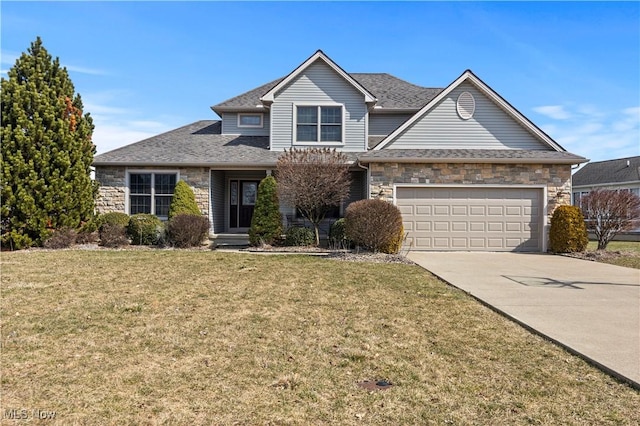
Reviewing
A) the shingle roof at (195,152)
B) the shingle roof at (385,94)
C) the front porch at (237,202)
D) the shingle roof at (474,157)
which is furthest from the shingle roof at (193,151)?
the shingle roof at (474,157)

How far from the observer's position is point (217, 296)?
6969 mm

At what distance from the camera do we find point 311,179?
13.9m

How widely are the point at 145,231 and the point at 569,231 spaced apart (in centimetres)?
1480

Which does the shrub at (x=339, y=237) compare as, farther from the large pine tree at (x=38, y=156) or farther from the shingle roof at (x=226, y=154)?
the large pine tree at (x=38, y=156)

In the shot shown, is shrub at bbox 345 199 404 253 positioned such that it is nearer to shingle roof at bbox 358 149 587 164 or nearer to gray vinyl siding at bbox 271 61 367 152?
shingle roof at bbox 358 149 587 164

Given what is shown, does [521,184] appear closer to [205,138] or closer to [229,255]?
[229,255]

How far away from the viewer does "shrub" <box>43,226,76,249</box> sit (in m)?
13.5

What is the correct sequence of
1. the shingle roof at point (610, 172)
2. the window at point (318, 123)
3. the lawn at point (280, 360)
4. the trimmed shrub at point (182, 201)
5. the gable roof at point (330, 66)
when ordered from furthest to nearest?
1. the shingle roof at point (610, 172)
2. the window at point (318, 123)
3. the gable roof at point (330, 66)
4. the trimmed shrub at point (182, 201)
5. the lawn at point (280, 360)

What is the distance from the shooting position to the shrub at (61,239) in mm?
13492

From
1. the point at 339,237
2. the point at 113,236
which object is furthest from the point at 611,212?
the point at 113,236

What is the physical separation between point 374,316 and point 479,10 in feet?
35.4

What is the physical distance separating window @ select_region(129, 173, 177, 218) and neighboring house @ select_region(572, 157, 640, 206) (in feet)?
73.1

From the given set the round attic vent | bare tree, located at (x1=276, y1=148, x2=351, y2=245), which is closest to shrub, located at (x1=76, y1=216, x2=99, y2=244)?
bare tree, located at (x1=276, y1=148, x2=351, y2=245)

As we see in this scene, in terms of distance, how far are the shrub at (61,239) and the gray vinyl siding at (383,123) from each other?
12561 mm
